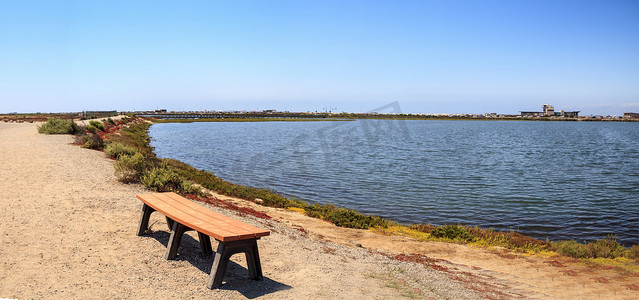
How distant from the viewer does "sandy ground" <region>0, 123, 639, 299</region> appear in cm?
653

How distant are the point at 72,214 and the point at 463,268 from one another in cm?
981

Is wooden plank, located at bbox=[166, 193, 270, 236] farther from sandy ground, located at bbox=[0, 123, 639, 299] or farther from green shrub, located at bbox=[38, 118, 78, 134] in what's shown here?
green shrub, located at bbox=[38, 118, 78, 134]

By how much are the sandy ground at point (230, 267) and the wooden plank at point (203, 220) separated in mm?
922

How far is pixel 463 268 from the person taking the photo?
33.0 feet

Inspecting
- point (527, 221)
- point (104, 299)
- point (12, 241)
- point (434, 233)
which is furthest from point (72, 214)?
point (527, 221)

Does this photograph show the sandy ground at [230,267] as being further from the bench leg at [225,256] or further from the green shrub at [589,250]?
the green shrub at [589,250]

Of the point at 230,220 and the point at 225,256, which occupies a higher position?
the point at 230,220

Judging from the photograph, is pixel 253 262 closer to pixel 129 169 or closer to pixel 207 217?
pixel 207 217

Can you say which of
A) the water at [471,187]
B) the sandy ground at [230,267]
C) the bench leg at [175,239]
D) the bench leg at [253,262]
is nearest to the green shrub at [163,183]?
the sandy ground at [230,267]

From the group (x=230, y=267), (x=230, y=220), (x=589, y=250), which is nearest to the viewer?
(x=230, y=220)

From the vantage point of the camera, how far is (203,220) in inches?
276

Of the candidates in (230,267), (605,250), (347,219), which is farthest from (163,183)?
(605,250)

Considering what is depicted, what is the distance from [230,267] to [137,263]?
67.0 inches

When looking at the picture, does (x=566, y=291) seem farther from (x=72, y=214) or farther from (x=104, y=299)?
(x=72, y=214)
